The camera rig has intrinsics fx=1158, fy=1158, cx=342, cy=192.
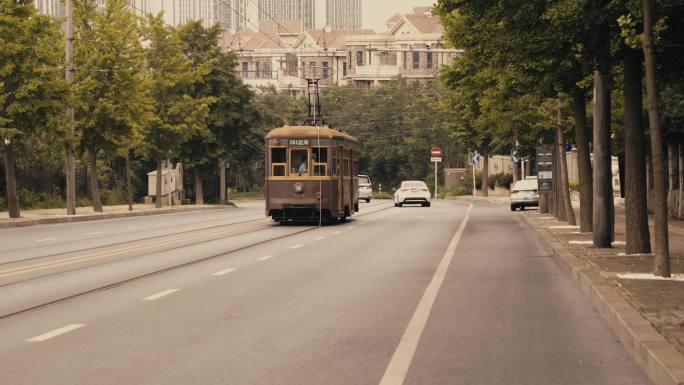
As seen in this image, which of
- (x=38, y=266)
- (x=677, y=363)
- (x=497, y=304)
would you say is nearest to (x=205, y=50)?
(x=38, y=266)

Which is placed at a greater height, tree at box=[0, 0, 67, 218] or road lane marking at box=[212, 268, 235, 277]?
tree at box=[0, 0, 67, 218]

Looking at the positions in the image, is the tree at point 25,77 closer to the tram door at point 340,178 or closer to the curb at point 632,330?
the tram door at point 340,178

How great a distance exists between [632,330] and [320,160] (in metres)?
24.9

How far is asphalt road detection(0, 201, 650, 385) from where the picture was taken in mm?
8445

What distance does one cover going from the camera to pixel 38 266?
18859 mm

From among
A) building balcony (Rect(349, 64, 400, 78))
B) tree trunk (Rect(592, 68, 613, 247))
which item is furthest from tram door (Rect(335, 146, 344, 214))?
building balcony (Rect(349, 64, 400, 78))

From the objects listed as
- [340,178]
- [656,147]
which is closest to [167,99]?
[340,178]

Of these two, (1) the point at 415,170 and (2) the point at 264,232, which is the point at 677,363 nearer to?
(2) the point at 264,232

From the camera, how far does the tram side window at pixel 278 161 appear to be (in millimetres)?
34406

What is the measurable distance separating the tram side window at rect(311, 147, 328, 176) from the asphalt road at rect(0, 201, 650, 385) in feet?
37.7

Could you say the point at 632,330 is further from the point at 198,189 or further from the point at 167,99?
the point at 198,189

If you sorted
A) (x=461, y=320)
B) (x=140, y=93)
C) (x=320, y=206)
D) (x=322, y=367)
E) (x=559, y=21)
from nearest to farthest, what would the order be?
(x=322, y=367) → (x=461, y=320) → (x=559, y=21) → (x=320, y=206) → (x=140, y=93)

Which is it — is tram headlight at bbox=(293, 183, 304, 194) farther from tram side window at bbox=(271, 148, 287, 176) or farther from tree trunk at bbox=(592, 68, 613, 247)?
tree trunk at bbox=(592, 68, 613, 247)

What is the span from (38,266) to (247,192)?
287 feet
